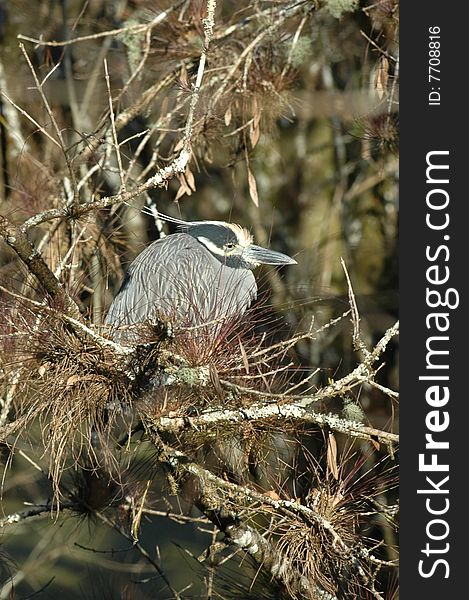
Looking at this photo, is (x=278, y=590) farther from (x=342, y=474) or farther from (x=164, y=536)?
(x=164, y=536)

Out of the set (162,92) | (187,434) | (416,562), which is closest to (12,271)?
(187,434)

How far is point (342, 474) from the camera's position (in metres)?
1.52

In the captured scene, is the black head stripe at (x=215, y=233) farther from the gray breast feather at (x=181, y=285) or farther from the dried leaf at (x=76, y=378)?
the dried leaf at (x=76, y=378)

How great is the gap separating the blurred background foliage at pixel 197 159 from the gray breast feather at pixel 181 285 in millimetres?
57

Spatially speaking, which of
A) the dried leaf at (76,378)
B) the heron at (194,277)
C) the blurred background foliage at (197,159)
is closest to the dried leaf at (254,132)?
the blurred background foliage at (197,159)

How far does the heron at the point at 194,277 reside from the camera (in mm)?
1558

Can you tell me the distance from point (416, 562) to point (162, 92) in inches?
49.4

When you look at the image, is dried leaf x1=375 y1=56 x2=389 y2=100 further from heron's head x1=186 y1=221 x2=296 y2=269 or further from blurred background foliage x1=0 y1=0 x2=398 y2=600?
heron's head x1=186 y1=221 x2=296 y2=269

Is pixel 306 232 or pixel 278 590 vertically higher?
pixel 306 232

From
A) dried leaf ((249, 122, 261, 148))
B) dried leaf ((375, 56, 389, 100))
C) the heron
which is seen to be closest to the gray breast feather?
the heron

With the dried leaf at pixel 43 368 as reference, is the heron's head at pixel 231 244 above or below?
above

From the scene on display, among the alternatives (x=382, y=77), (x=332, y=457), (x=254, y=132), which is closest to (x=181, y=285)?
(x=332, y=457)

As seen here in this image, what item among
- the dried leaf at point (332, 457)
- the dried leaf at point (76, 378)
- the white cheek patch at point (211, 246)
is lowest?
the dried leaf at point (332, 457)

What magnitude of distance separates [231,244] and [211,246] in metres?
0.06
